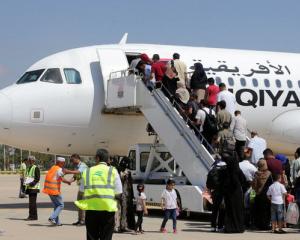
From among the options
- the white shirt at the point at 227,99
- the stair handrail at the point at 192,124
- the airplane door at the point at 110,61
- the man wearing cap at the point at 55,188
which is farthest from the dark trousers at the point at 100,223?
the airplane door at the point at 110,61

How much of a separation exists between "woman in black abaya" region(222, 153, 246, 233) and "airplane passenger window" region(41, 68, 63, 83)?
753 cm

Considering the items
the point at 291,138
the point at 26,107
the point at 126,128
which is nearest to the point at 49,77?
the point at 26,107

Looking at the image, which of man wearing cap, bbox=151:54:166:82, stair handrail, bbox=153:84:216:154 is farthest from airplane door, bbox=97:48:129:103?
stair handrail, bbox=153:84:216:154

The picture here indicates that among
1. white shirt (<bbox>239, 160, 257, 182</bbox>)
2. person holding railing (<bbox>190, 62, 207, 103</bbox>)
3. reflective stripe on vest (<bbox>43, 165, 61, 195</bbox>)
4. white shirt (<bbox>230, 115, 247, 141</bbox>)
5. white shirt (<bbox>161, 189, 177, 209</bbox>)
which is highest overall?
person holding railing (<bbox>190, 62, 207, 103</bbox>)

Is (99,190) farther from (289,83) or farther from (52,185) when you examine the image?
(289,83)

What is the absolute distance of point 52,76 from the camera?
70.0 feet

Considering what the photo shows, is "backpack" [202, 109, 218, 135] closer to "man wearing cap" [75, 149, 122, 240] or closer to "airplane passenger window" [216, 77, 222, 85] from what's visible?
"airplane passenger window" [216, 77, 222, 85]

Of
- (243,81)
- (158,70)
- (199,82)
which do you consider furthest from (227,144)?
(243,81)

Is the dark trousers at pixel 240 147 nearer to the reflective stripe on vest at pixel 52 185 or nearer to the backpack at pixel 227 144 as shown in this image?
the backpack at pixel 227 144

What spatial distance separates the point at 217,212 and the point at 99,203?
248 inches

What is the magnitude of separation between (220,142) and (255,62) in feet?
24.5

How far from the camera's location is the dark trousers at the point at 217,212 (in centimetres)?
1588

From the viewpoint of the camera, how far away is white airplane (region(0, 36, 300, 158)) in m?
20.5

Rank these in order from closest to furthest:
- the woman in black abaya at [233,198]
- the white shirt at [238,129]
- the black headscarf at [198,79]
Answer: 1. the woman in black abaya at [233,198]
2. the white shirt at [238,129]
3. the black headscarf at [198,79]
